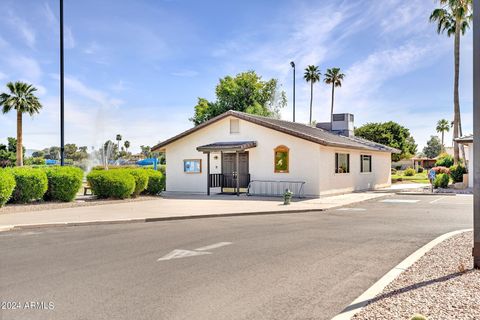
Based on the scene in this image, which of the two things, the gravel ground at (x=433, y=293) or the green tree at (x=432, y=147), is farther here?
the green tree at (x=432, y=147)

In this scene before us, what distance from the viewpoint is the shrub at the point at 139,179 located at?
2084 cm

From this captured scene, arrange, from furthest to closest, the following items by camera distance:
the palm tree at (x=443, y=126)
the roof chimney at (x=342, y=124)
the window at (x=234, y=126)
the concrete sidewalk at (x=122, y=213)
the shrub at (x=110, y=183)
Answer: the palm tree at (x=443, y=126), the roof chimney at (x=342, y=124), the window at (x=234, y=126), the shrub at (x=110, y=183), the concrete sidewalk at (x=122, y=213)

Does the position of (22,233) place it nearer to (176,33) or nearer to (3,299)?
(3,299)

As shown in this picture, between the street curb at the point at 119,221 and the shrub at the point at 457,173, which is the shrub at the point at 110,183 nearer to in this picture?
the street curb at the point at 119,221

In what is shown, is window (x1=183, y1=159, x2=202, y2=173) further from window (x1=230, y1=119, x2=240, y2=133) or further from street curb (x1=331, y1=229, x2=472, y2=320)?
street curb (x1=331, y1=229, x2=472, y2=320)

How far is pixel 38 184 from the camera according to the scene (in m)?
17.0

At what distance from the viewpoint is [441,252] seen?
7785mm

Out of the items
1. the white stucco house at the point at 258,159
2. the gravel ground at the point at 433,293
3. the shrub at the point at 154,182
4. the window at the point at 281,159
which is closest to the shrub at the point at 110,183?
the shrub at the point at 154,182

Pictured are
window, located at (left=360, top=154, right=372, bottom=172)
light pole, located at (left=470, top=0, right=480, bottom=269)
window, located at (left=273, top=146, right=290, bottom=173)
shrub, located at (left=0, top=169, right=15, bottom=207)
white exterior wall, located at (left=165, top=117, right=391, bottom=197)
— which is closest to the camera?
light pole, located at (left=470, top=0, right=480, bottom=269)

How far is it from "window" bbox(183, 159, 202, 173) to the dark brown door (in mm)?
1654

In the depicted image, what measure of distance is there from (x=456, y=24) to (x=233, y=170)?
22841mm

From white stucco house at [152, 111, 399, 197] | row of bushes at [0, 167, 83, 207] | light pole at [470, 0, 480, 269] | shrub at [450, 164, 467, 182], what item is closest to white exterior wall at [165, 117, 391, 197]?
white stucco house at [152, 111, 399, 197]

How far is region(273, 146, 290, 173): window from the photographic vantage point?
22781mm

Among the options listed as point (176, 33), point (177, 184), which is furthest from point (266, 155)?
point (176, 33)
